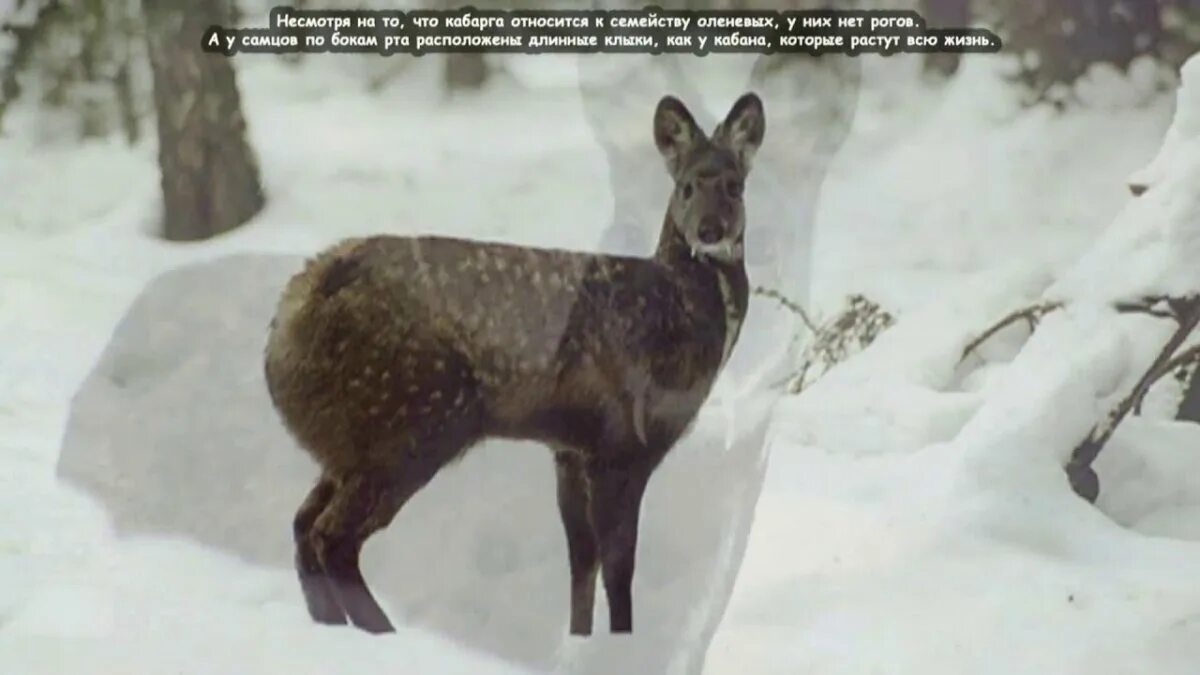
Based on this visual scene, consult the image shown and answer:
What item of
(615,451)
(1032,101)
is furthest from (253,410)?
(1032,101)

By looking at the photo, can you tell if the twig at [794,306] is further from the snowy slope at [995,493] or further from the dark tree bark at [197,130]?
the dark tree bark at [197,130]

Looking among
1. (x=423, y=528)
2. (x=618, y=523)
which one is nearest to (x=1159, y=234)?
(x=618, y=523)

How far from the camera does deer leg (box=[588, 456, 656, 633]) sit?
1.19 meters

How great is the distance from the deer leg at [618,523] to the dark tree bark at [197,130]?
0.37m

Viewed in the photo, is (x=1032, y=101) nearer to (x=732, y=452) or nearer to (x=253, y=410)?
(x=732, y=452)

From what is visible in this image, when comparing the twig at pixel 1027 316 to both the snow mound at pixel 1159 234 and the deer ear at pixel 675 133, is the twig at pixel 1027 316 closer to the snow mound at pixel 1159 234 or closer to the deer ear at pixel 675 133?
the snow mound at pixel 1159 234

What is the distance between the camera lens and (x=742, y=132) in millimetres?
1192

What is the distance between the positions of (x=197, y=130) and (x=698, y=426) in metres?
0.49

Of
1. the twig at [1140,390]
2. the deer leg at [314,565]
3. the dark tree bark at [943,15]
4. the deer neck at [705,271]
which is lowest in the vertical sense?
the deer leg at [314,565]

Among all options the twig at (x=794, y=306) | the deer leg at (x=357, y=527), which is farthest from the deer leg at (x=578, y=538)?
the twig at (x=794, y=306)

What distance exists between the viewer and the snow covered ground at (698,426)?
119 cm

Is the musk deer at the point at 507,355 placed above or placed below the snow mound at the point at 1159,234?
below

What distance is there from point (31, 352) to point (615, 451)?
499 mm

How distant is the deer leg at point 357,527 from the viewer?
117 cm
